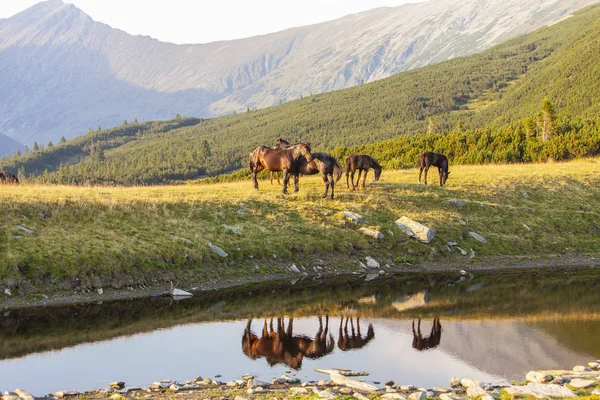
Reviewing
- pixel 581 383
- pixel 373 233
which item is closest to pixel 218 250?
pixel 373 233

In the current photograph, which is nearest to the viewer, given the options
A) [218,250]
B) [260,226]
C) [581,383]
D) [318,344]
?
[581,383]

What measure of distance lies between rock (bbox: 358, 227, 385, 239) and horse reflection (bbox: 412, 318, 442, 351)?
12640 millimetres

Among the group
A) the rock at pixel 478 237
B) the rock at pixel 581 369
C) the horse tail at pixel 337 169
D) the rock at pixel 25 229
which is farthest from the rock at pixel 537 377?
the horse tail at pixel 337 169

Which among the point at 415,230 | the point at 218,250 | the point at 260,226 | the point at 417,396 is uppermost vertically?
the point at 260,226

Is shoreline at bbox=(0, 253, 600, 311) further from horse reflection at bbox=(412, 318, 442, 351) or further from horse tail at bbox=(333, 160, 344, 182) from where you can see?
horse reflection at bbox=(412, 318, 442, 351)

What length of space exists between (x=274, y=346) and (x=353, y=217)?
59.9ft

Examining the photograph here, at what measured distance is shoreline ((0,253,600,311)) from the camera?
78.4ft

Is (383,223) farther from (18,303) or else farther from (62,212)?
(18,303)

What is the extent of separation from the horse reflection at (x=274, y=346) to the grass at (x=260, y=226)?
838 cm

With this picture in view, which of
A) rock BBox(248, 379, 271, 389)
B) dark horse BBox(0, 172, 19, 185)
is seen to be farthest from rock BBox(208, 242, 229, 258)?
dark horse BBox(0, 172, 19, 185)

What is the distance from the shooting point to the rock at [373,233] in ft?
118

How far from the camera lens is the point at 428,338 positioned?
2142 centimetres

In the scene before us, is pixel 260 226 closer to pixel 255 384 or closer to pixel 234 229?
pixel 234 229

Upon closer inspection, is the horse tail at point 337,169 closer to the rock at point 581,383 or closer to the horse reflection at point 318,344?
the horse reflection at point 318,344
